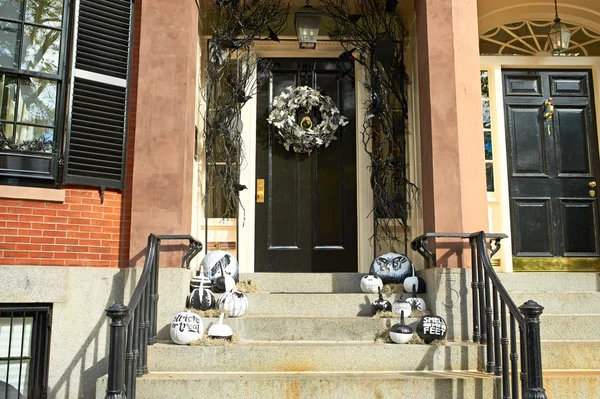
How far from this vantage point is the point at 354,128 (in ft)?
24.8

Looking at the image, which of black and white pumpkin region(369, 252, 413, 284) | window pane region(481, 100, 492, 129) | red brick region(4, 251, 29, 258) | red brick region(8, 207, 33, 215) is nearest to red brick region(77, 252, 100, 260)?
red brick region(4, 251, 29, 258)

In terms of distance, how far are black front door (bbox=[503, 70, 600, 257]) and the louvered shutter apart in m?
4.58

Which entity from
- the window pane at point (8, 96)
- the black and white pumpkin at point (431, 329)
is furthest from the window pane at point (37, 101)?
the black and white pumpkin at point (431, 329)

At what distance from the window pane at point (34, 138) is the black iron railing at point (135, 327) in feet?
4.46

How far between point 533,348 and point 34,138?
4.59 metres

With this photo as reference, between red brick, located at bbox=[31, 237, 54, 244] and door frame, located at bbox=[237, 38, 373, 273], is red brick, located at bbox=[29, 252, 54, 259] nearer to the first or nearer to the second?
red brick, located at bbox=[31, 237, 54, 244]

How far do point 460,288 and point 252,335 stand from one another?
6.39 feet

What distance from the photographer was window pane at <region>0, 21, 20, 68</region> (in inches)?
227

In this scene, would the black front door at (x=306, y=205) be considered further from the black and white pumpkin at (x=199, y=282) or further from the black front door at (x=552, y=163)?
the black front door at (x=552, y=163)

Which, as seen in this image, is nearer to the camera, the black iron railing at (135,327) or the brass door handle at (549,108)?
the black iron railing at (135,327)

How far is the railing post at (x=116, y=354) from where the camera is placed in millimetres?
4176

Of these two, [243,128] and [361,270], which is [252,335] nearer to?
[361,270]

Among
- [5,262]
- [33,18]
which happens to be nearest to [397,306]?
[5,262]

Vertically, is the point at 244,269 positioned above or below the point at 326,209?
below
